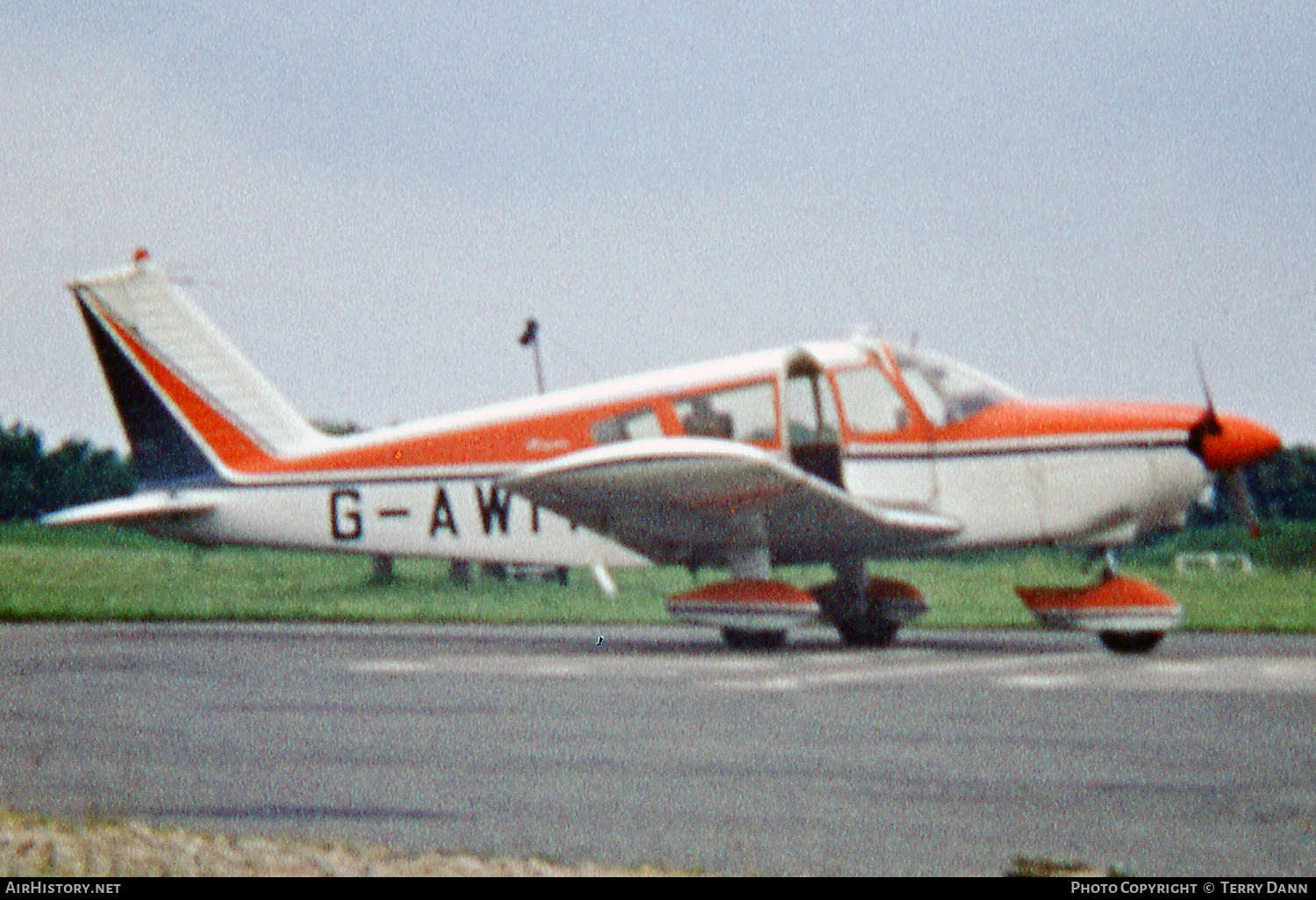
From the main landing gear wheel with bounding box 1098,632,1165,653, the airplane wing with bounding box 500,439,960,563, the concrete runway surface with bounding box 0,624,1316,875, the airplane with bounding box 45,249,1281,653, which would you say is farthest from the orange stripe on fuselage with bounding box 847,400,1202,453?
the concrete runway surface with bounding box 0,624,1316,875

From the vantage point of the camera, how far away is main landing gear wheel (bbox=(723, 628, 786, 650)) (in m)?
11.5

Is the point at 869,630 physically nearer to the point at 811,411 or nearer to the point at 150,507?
the point at 811,411

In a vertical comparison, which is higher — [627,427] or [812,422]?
[627,427]

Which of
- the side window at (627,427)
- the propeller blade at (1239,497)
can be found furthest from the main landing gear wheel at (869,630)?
the propeller blade at (1239,497)

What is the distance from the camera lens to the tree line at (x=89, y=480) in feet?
37.9

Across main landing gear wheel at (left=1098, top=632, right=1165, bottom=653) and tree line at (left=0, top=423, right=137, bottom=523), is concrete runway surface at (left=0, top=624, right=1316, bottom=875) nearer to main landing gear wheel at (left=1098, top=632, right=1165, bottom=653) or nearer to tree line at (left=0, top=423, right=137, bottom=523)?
main landing gear wheel at (left=1098, top=632, right=1165, bottom=653)

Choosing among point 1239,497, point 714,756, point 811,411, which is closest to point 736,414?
point 811,411

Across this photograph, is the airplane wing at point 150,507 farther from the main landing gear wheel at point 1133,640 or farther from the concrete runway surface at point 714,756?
the main landing gear wheel at point 1133,640

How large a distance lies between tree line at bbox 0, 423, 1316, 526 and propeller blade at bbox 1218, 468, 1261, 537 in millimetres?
146

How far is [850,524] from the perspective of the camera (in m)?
11.6

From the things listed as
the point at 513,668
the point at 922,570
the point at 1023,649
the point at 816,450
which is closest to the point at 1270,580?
the point at 922,570

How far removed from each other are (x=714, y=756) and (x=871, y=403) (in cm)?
671

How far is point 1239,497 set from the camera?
36.4 feet

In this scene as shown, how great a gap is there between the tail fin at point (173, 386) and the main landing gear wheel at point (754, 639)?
513 centimetres
